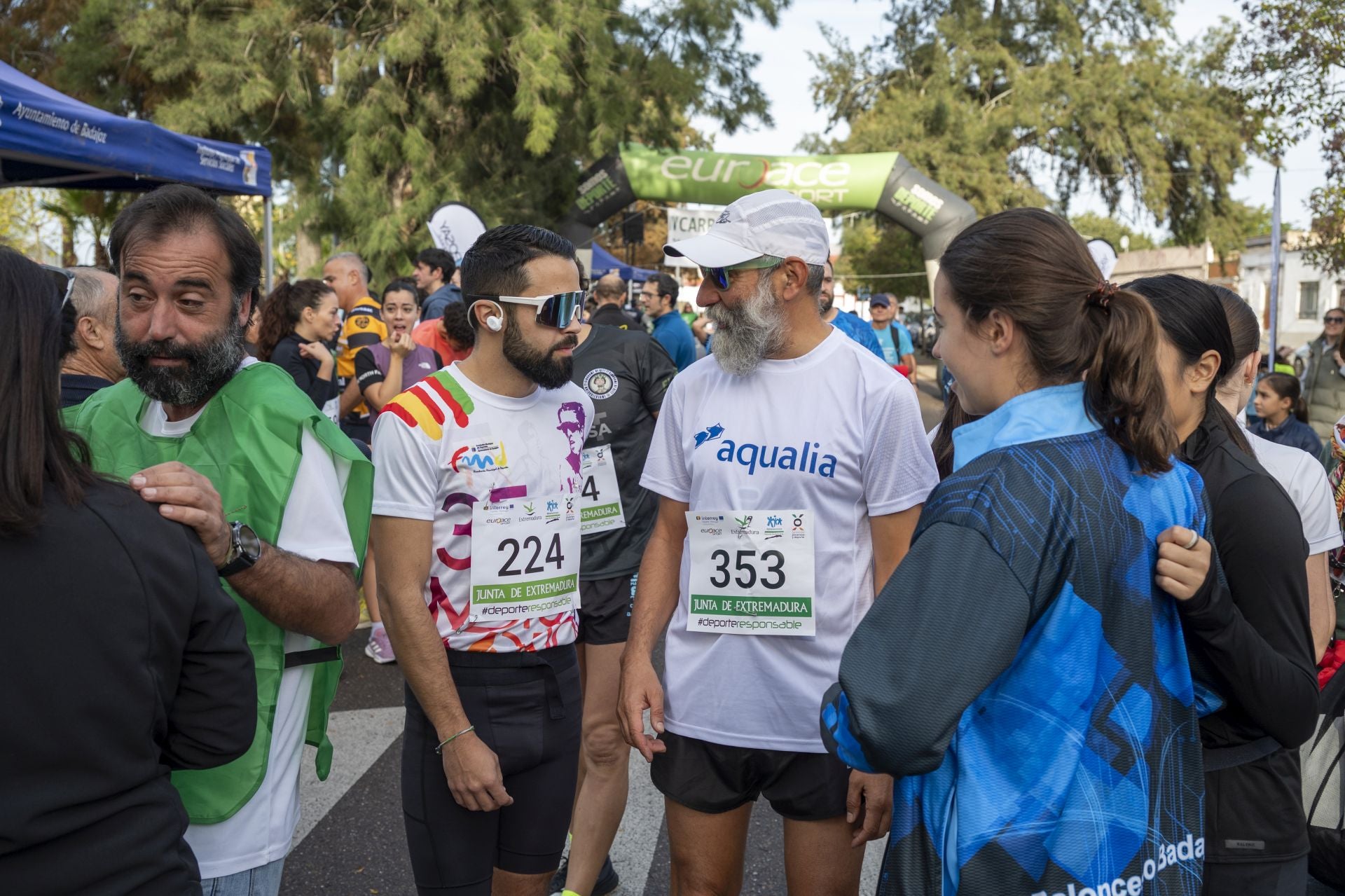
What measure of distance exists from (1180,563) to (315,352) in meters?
5.40

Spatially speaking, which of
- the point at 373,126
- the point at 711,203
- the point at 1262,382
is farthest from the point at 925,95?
the point at 1262,382

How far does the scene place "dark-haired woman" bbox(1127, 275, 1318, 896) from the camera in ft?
6.19

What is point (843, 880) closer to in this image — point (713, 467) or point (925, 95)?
point (713, 467)

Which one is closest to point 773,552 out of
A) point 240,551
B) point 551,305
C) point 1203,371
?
point 551,305

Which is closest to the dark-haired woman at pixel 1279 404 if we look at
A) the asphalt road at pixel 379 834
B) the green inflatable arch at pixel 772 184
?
the asphalt road at pixel 379 834

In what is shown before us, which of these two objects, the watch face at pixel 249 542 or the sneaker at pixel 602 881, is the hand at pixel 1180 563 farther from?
the sneaker at pixel 602 881

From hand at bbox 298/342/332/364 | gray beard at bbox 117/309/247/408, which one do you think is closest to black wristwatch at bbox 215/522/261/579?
gray beard at bbox 117/309/247/408

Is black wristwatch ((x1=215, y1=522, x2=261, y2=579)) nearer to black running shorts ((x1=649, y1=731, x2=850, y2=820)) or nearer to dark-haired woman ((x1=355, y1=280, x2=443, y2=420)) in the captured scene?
black running shorts ((x1=649, y1=731, x2=850, y2=820))

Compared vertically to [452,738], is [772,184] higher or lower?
higher

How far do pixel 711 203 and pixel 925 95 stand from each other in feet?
→ 47.5

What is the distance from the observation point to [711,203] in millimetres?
17625

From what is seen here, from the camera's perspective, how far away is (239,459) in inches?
79.7

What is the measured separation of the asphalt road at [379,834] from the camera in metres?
3.76

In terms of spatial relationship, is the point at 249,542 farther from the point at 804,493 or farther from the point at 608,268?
the point at 608,268
